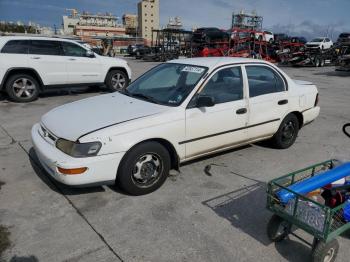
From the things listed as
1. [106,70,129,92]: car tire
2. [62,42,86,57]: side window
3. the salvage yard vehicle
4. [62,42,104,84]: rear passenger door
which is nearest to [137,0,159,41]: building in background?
the salvage yard vehicle

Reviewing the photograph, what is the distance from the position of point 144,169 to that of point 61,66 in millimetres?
6643

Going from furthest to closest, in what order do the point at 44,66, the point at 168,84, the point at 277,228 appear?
the point at 44,66 < the point at 168,84 < the point at 277,228

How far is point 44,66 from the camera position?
8852mm

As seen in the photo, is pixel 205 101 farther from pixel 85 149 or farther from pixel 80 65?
pixel 80 65

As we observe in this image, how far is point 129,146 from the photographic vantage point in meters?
3.46

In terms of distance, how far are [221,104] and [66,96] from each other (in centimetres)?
711

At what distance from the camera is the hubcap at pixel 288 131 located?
5.29 m

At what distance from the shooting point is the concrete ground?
2.82m

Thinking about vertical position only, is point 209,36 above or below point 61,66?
above

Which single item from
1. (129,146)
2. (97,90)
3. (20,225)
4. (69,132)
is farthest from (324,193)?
(97,90)

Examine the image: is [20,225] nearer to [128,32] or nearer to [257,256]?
[257,256]

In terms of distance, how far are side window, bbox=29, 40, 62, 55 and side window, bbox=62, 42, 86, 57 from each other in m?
0.17

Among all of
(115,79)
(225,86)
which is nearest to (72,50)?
(115,79)

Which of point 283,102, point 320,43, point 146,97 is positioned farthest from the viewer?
point 320,43
